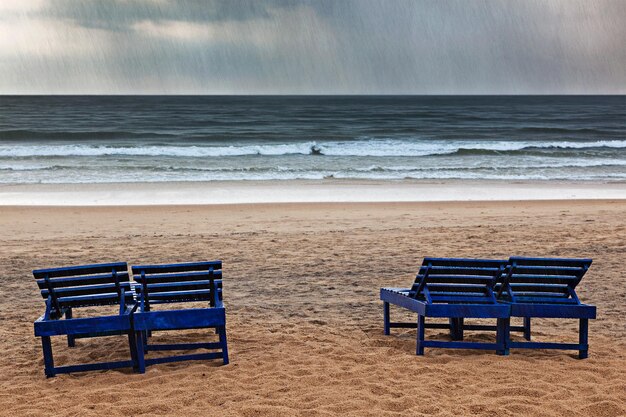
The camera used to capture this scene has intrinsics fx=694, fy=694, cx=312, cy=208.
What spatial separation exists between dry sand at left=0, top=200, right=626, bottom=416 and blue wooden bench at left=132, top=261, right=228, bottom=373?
8.6 inches

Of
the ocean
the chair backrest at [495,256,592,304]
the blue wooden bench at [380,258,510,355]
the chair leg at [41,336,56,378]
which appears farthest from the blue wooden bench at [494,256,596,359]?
the ocean

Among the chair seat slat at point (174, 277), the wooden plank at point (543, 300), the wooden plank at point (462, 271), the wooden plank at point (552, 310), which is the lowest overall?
the wooden plank at point (552, 310)

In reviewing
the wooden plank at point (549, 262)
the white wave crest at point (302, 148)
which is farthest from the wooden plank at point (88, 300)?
the white wave crest at point (302, 148)

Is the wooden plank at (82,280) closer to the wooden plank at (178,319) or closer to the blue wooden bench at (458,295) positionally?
the wooden plank at (178,319)

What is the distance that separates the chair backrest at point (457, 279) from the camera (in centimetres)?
590

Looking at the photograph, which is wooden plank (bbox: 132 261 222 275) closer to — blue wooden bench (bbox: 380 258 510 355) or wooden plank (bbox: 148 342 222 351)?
wooden plank (bbox: 148 342 222 351)

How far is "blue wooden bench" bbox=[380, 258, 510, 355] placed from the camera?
5.84 metres

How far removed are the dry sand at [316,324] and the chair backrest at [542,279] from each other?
19.9 inches

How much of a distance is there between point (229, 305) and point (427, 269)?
9.91 feet

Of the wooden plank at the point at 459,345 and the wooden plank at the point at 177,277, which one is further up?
the wooden plank at the point at 177,277

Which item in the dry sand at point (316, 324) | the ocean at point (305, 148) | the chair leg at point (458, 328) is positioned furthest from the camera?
the ocean at point (305, 148)

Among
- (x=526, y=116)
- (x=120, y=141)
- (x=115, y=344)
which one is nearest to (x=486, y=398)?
(x=115, y=344)

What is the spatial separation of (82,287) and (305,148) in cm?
3004

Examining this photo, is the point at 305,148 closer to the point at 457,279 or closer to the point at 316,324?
the point at 316,324
